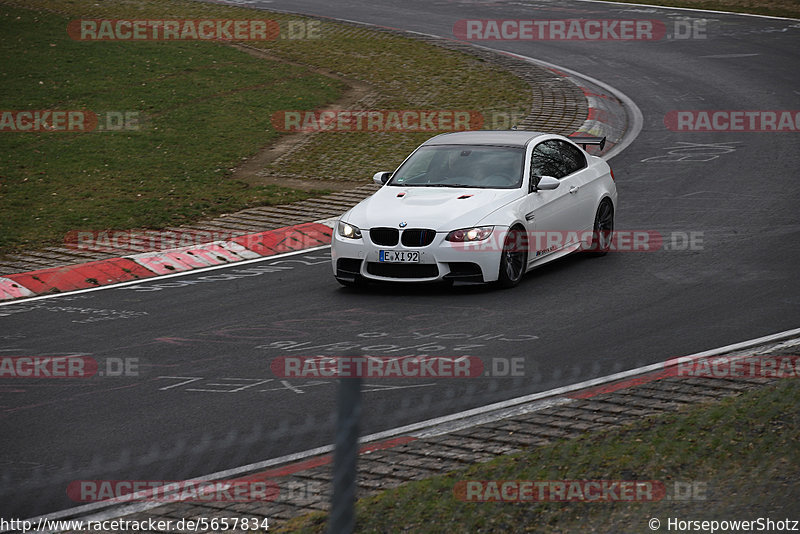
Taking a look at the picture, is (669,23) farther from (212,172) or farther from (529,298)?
(529,298)

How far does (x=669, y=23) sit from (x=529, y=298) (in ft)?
75.9

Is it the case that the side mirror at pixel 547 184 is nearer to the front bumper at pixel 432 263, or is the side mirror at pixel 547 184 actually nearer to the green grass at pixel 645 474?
the front bumper at pixel 432 263

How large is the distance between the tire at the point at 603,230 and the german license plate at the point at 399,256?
265 centimetres

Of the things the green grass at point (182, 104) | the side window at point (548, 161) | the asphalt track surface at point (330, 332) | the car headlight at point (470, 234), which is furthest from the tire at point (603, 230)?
the green grass at point (182, 104)

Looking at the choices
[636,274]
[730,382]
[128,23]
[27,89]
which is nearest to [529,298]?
[636,274]

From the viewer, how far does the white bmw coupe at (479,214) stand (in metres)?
11.4

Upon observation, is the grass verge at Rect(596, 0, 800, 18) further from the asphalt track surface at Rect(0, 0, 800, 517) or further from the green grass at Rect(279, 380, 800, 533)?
the green grass at Rect(279, 380, 800, 533)
